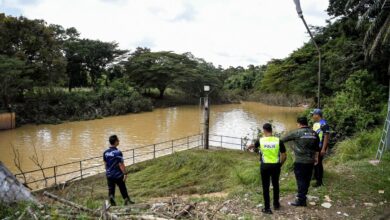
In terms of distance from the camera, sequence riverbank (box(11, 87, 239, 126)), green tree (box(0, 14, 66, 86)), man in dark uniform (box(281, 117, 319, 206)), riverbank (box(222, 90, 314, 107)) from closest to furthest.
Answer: man in dark uniform (box(281, 117, 319, 206)), green tree (box(0, 14, 66, 86)), riverbank (box(11, 87, 239, 126)), riverbank (box(222, 90, 314, 107))

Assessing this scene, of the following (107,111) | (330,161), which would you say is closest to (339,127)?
(330,161)

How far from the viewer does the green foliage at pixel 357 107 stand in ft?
43.5

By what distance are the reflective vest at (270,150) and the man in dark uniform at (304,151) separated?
0.42 metres

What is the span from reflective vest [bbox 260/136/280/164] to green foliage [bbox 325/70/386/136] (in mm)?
8594

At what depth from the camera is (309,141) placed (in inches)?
235

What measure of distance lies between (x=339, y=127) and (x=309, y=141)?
825 cm

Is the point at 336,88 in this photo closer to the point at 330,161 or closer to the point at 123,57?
the point at 330,161

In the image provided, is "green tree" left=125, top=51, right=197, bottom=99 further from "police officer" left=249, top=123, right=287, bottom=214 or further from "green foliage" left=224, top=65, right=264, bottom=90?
"police officer" left=249, top=123, right=287, bottom=214

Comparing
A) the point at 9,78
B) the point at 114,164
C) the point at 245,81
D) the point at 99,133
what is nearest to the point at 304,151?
the point at 114,164

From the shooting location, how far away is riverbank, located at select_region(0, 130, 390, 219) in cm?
586

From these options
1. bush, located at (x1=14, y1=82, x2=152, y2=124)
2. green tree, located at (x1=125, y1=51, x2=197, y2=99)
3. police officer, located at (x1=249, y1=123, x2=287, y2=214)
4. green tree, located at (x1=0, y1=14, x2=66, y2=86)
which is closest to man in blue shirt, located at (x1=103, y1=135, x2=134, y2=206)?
police officer, located at (x1=249, y1=123, x2=287, y2=214)

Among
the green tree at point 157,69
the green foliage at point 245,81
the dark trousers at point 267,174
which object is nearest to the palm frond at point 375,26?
the dark trousers at point 267,174

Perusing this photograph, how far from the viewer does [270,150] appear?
5629 millimetres

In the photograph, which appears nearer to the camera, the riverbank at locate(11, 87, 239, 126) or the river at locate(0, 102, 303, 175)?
the river at locate(0, 102, 303, 175)
